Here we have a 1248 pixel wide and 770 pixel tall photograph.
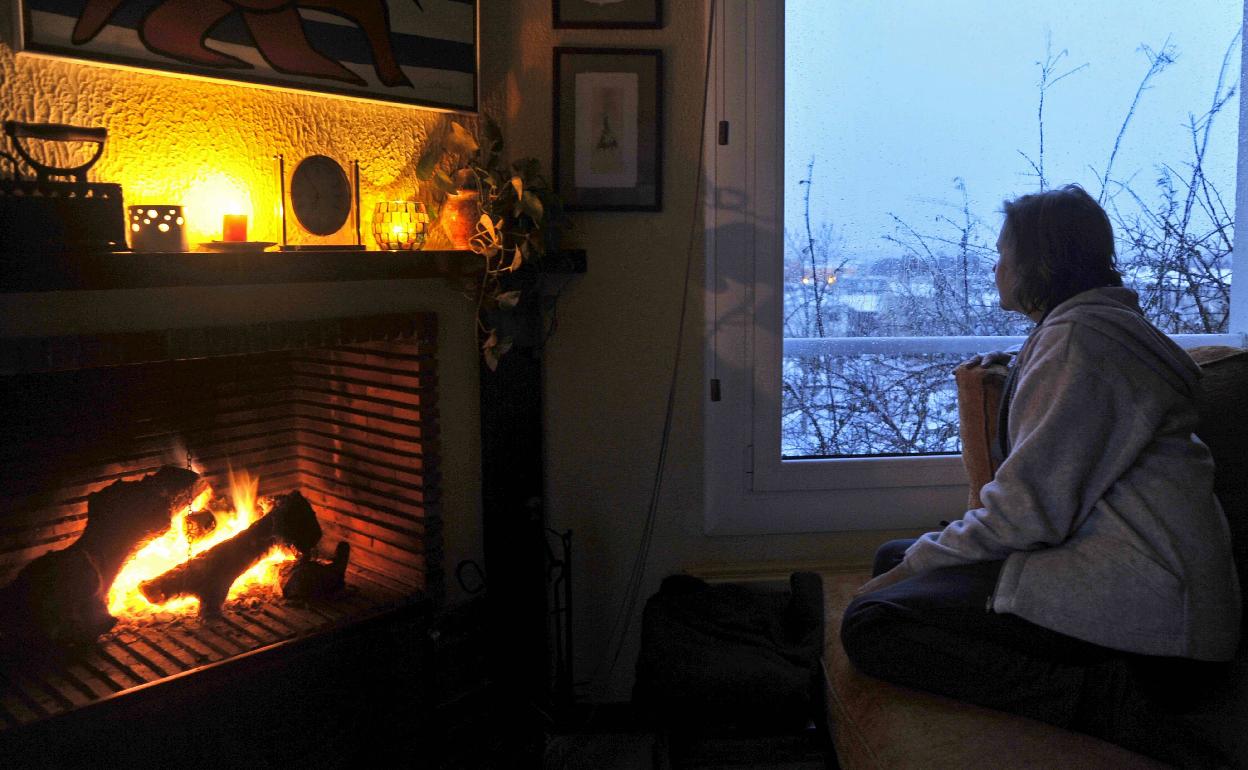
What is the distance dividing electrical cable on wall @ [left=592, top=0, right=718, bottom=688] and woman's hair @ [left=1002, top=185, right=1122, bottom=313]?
0.81 metres

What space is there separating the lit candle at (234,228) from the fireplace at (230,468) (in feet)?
0.55

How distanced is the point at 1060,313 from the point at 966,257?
32.7 inches

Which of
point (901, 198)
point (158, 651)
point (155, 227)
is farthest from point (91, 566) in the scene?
point (901, 198)

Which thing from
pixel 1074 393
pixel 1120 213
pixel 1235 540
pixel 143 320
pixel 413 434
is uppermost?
pixel 1120 213

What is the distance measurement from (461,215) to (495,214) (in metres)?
0.07

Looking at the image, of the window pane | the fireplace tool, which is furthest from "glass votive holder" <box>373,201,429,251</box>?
the window pane

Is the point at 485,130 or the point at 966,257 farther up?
the point at 485,130

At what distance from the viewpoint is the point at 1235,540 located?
6.64 ft

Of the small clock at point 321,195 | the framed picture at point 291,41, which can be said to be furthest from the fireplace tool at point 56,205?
the small clock at point 321,195

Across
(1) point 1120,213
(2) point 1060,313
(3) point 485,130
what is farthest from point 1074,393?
(3) point 485,130

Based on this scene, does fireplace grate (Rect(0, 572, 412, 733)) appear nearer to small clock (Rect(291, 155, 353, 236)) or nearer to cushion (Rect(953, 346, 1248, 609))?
small clock (Rect(291, 155, 353, 236))

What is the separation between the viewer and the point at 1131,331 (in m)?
1.88

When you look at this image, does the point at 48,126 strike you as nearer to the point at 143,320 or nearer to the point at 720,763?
the point at 143,320

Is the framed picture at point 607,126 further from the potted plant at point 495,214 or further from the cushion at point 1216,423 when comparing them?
the cushion at point 1216,423
